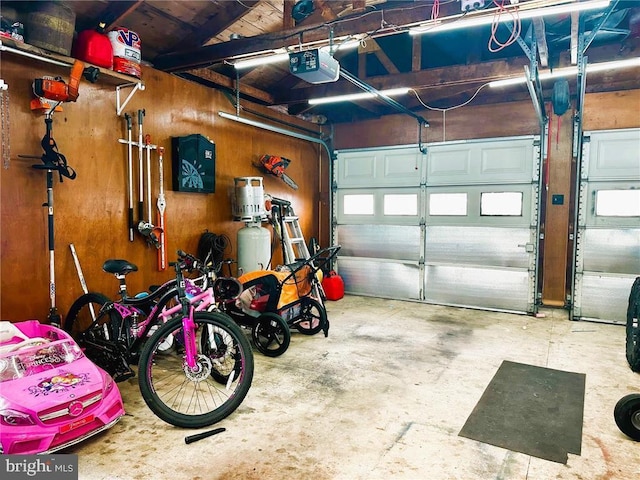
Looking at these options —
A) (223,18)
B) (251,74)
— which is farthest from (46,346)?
(251,74)

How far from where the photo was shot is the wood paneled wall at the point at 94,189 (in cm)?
308

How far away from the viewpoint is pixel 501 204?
564 cm

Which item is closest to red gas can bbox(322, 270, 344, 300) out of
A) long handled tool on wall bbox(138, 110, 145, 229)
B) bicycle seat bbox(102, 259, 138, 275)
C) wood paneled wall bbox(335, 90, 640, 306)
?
wood paneled wall bbox(335, 90, 640, 306)

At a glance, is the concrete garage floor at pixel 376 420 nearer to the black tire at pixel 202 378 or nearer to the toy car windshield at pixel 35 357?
the black tire at pixel 202 378

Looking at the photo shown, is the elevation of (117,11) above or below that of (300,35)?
above

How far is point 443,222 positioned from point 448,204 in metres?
0.27

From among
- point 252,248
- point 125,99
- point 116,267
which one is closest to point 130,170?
point 125,99

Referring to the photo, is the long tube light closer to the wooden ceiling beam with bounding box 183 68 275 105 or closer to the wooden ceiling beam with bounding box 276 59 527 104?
the wooden ceiling beam with bounding box 183 68 275 105

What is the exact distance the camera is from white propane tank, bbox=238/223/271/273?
192 inches

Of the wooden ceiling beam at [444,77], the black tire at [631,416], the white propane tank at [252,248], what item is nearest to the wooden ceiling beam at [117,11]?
the white propane tank at [252,248]

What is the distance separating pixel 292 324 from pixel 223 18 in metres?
3.13

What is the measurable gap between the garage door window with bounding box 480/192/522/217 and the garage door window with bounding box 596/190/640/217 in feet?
2.93

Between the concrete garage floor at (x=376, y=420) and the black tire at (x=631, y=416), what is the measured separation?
0.25 ft

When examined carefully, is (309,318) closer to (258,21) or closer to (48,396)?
(48,396)
